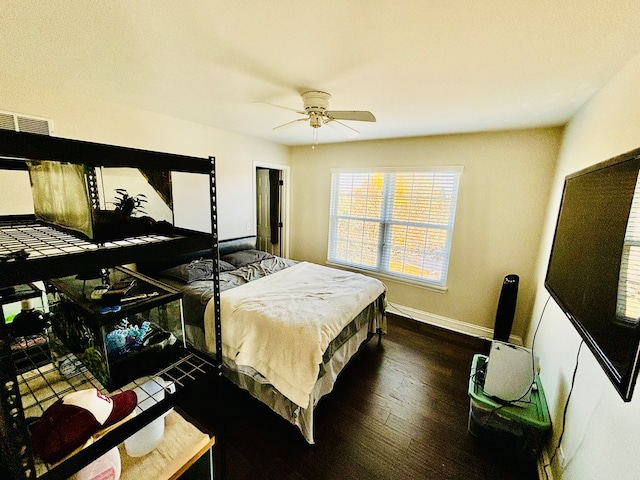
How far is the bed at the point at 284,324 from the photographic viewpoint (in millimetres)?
1726

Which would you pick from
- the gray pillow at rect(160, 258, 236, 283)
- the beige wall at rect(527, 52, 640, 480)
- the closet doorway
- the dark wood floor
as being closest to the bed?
the gray pillow at rect(160, 258, 236, 283)

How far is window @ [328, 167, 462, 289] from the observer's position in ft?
10.5

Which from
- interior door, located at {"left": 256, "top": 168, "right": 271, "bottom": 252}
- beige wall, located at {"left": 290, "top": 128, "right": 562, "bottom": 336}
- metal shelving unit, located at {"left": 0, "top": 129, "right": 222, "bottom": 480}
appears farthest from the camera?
interior door, located at {"left": 256, "top": 168, "right": 271, "bottom": 252}

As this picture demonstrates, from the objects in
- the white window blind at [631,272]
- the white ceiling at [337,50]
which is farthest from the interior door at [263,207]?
the white window blind at [631,272]

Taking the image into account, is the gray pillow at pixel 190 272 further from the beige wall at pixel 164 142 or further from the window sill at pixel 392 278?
the window sill at pixel 392 278

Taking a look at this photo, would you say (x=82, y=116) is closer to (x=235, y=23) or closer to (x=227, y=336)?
(x=235, y=23)

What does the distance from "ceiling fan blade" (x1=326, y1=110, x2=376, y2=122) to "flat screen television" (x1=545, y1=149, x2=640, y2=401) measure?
131 centimetres

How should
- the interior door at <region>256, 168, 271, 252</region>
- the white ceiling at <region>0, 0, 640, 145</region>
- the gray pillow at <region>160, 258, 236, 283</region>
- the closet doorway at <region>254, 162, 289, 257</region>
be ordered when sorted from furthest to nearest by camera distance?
1. the interior door at <region>256, 168, 271, 252</region>
2. the closet doorway at <region>254, 162, 289, 257</region>
3. the gray pillow at <region>160, 258, 236, 283</region>
4. the white ceiling at <region>0, 0, 640, 145</region>

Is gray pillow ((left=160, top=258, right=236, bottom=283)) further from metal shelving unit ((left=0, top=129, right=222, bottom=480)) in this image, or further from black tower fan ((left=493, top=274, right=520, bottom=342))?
black tower fan ((left=493, top=274, right=520, bottom=342))

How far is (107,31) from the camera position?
1271 millimetres

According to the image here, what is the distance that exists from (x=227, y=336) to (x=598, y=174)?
253 centimetres

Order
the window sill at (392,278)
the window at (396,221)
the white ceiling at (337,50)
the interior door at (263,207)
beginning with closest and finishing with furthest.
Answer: the white ceiling at (337,50) → the window at (396,221) → the window sill at (392,278) → the interior door at (263,207)

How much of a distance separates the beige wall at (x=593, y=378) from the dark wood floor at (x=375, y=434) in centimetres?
52

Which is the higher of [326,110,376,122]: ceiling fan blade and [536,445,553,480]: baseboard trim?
[326,110,376,122]: ceiling fan blade
